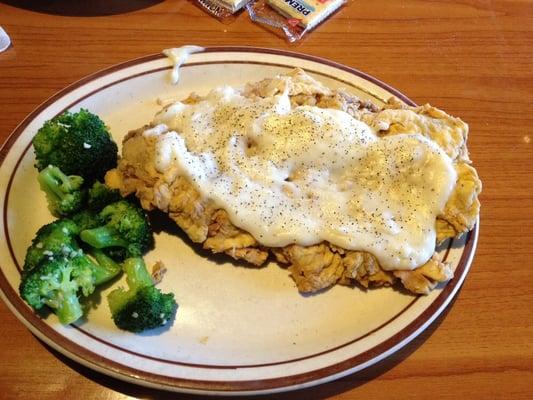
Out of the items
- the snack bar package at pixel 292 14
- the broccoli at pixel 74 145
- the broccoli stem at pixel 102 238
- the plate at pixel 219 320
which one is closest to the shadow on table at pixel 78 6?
the snack bar package at pixel 292 14

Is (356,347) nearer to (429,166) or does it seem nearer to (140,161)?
(429,166)

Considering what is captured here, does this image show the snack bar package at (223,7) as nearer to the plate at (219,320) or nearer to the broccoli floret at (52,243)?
the plate at (219,320)

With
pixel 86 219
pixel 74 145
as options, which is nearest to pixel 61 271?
pixel 86 219

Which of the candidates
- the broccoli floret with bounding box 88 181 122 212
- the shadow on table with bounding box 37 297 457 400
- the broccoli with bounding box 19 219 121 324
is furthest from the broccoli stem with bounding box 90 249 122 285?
the shadow on table with bounding box 37 297 457 400

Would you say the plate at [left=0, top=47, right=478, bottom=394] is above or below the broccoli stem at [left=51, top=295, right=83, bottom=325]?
below

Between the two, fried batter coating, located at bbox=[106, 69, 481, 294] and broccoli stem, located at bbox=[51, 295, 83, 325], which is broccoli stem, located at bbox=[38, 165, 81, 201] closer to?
fried batter coating, located at bbox=[106, 69, 481, 294]
